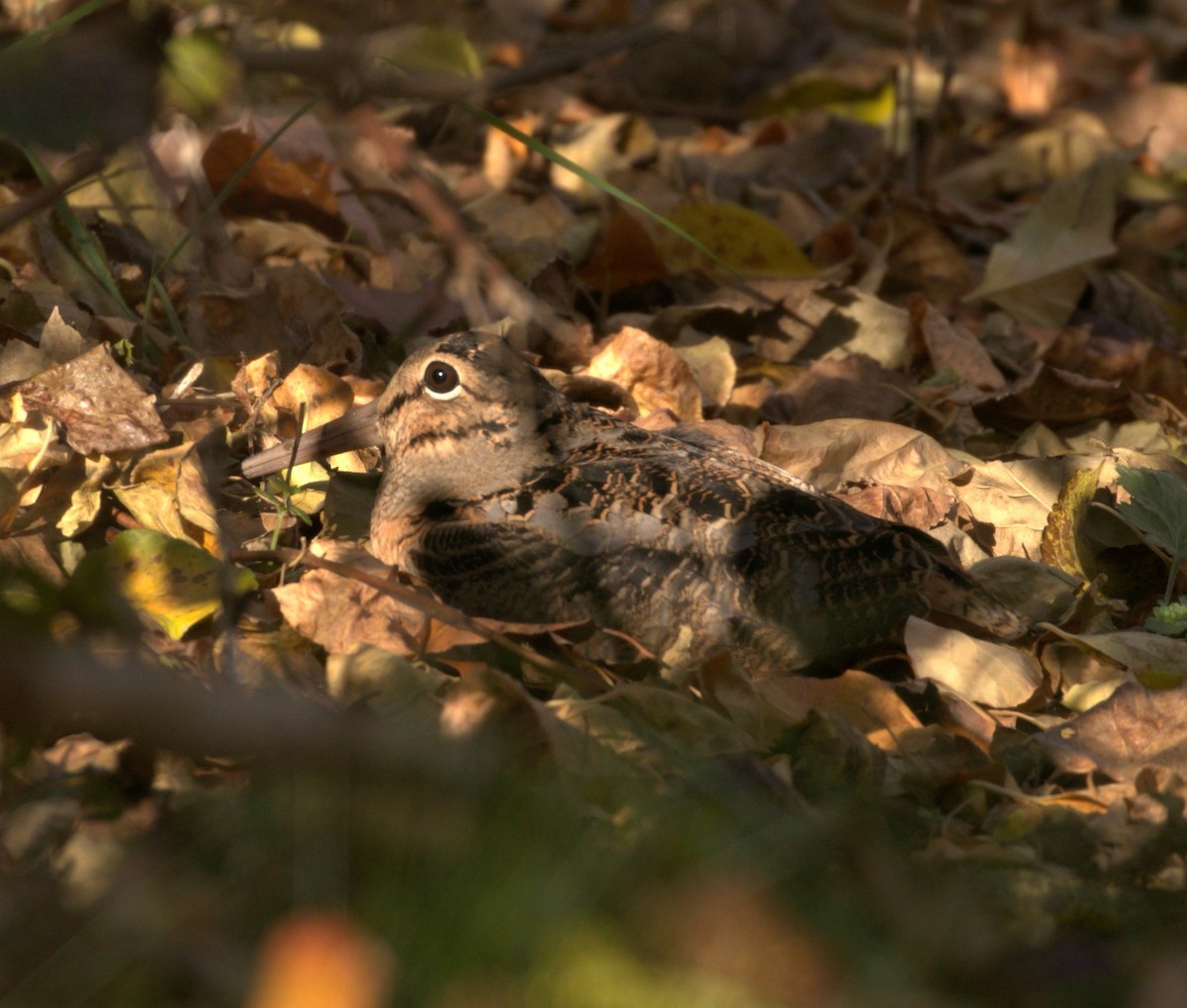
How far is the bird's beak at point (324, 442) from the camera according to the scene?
351 centimetres

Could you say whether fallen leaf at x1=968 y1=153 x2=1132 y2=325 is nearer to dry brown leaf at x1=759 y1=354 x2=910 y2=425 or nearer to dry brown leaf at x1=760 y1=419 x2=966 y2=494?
dry brown leaf at x1=759 y1=354 x2=910 y2=425

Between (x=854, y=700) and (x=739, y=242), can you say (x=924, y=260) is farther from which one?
(x=854, y=700)

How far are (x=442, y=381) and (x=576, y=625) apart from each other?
0.84 meters

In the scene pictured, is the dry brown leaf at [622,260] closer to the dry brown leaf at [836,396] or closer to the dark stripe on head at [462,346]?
the dry brown leaf at [836,396]

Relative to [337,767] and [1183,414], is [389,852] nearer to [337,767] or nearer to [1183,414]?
[337,767]

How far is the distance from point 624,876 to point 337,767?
420 mm

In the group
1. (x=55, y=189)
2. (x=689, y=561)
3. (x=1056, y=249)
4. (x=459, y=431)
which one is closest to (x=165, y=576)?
(x=459, y=431)

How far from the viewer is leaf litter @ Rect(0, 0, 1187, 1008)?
1.79m

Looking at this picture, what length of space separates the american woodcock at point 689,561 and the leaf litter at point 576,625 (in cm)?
10

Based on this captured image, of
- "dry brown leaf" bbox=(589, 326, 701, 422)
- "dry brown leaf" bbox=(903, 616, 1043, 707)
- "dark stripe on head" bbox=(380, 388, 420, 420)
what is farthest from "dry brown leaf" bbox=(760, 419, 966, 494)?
"dark stripe on head" bbox=(380, 388, 420, 420)

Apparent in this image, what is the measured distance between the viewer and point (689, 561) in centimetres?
318

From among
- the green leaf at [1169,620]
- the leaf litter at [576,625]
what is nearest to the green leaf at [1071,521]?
the leaf litter at [576,625]

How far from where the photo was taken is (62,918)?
1.86 metres

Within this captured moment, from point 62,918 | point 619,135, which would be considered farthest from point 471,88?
point 619,135
